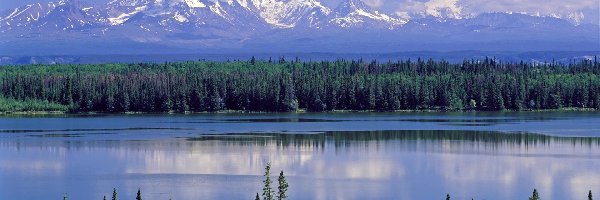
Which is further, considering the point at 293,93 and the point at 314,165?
the point at 293,93

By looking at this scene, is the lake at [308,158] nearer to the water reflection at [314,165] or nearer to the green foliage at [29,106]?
the water reflection at [314,165]

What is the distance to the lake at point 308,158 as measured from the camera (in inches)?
1847

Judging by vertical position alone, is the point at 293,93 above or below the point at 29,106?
above

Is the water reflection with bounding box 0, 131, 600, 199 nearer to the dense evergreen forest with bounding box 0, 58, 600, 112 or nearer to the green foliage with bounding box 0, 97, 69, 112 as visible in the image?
the dense evergreen forest with bounding box 0, 58, 600, 112

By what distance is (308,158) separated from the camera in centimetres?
5994

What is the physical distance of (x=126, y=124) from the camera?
9288cm

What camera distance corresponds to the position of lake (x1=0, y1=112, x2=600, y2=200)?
1847 inches

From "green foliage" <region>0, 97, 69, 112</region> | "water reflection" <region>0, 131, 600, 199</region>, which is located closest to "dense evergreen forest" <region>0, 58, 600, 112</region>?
"green foliage" <region>0, 97, 69, 112</region>

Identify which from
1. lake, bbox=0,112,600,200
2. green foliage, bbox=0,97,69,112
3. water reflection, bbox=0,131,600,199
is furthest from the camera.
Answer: green foliage, bbox=0,97,69,112

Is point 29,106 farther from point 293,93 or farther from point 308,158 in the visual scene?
point 308,158

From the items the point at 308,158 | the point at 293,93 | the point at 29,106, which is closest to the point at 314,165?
the point at 308,158

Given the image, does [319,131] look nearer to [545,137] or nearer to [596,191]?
[545,137]

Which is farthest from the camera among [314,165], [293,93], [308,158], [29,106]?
[293,93]

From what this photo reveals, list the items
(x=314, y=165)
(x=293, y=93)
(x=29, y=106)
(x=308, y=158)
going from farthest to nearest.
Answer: (x=293, y=93) → (x=29, y=106) → (x=308, y=158) → (x=314, y=165)
